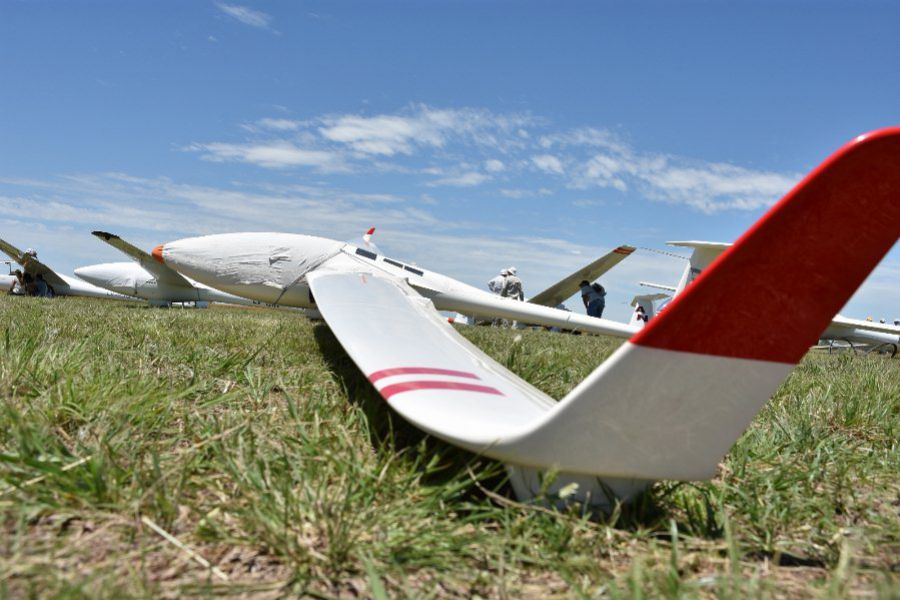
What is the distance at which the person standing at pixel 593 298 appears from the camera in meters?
19.8

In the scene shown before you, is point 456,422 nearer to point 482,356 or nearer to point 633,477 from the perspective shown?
point 633,477

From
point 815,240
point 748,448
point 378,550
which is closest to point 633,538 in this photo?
point 378,550

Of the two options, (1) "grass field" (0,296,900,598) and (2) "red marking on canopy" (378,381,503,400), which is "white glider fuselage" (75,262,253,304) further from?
(2) "red marking on canopy" (378,381,503,400)

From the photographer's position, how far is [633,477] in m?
1.58

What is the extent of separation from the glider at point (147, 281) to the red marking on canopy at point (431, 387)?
17.0m

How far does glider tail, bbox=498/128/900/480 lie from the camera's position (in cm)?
130

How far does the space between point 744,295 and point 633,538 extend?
2.45 feet

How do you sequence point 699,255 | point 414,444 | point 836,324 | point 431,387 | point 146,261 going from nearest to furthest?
1. point 431,387
2. point 414,444
3. point 699,255
4. point 836,324
5. point 146,261

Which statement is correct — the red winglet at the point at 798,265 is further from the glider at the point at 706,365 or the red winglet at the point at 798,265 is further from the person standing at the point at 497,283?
the person standing at the point at 497,283

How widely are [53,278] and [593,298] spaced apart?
20085 millimetres

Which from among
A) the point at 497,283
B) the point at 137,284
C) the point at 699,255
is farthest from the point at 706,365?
the point at 137,284

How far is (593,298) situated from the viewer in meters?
20.0

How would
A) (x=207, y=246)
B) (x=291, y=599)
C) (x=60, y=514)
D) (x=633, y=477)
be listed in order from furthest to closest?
(x=207, y=246) → (x=633, y=477) → (x=60, y=514) → (x=291, y=599)

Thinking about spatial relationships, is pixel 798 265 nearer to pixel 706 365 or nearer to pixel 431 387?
pixel 706 365
